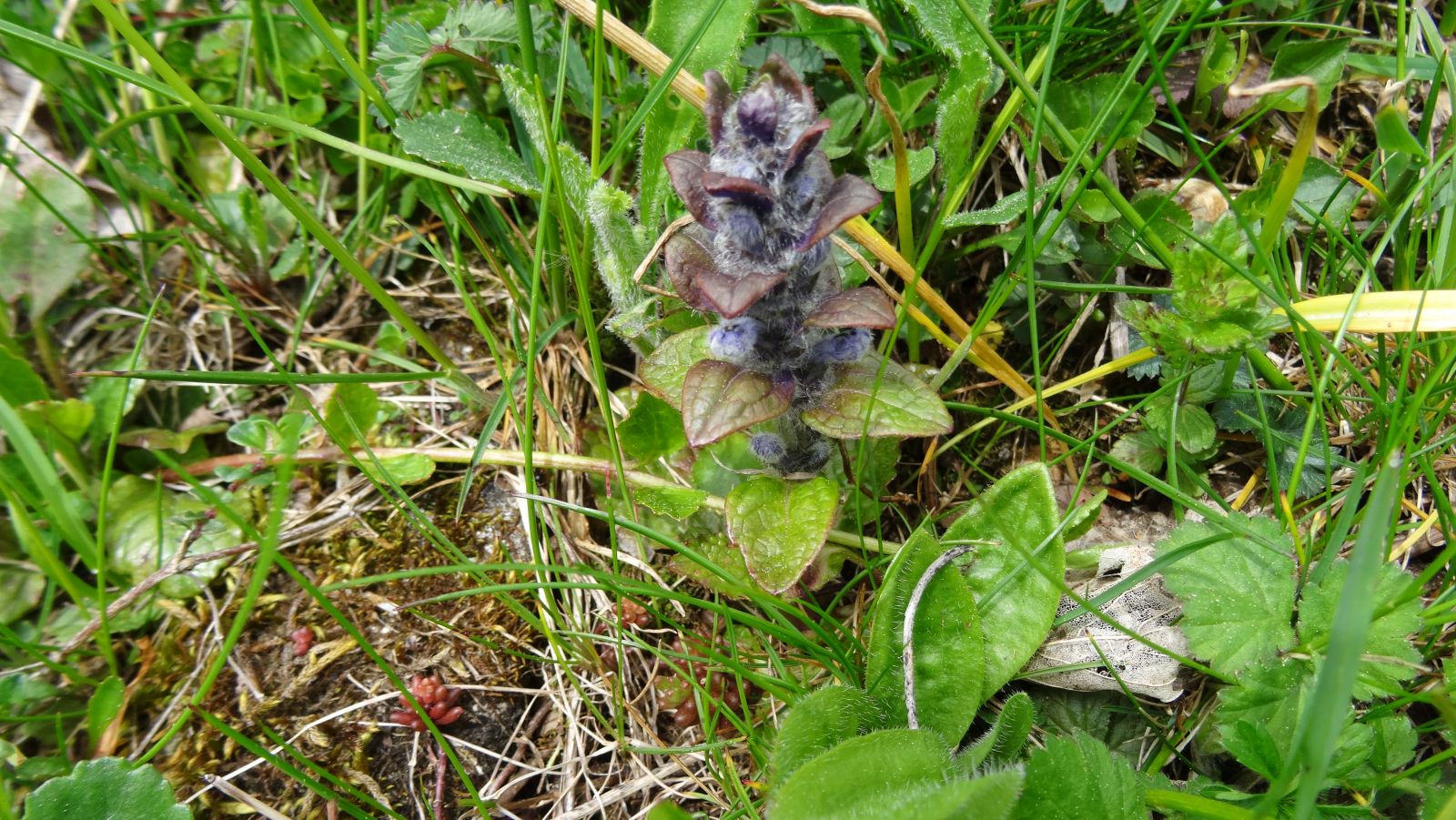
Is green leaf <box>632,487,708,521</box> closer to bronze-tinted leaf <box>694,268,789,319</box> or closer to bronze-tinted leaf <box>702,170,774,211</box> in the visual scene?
bronze-tinted leaf <box>694,268,789,319</box>

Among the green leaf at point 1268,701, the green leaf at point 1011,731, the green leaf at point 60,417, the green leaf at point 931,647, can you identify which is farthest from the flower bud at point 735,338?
the green leaf at point 60,417

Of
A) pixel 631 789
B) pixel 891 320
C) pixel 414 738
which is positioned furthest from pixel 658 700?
pixel 891 320

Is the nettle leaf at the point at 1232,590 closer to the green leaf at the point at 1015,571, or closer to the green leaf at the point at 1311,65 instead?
the green leaf at the point at 1015,571

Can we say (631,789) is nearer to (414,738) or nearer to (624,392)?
(414,738)

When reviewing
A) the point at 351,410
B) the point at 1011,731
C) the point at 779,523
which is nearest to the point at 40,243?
the point at 351,410

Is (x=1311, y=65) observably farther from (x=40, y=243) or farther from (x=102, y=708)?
(x=40, y=243)

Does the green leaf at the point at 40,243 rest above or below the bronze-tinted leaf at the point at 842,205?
below
